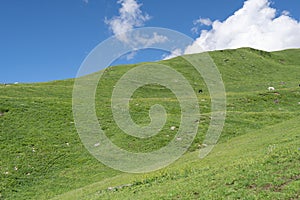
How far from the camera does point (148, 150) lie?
34125 millimetres

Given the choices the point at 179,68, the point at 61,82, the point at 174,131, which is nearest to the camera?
the point at 174,131

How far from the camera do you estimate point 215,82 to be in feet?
278

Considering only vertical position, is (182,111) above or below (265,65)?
below

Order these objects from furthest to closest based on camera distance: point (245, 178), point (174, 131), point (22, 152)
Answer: point (174, 131) < point (22, 152) < point (245, 178)

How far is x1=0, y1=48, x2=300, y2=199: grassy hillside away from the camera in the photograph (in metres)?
16.0

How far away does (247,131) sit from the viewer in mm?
39375

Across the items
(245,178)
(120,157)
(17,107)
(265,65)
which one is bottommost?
(245,178)

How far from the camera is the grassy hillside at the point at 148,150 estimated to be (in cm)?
1595

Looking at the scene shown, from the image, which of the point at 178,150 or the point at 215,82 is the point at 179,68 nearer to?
the point at 215,82

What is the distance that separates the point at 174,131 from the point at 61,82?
166 ft

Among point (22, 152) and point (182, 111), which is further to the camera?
point (182, 111)

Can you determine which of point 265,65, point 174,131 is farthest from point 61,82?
point 265,65

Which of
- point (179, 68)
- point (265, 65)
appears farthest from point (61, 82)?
point (265, 65)

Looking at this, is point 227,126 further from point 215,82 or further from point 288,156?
point 215,82
